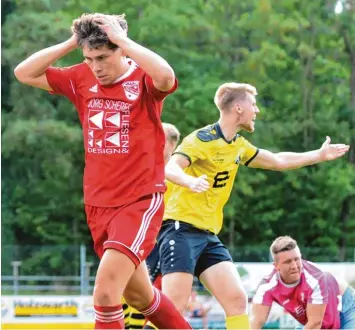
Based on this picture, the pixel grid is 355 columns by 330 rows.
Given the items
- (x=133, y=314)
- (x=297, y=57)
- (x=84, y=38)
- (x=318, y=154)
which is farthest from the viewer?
(x=297, y=57)

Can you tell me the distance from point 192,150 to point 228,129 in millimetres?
357

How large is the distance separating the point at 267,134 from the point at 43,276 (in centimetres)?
1041

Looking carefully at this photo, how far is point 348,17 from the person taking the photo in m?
40.0

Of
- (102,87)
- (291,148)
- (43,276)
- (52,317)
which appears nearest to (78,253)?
(43,276)

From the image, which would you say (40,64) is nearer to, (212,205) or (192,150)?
(192,150)

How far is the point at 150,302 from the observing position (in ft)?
22.2

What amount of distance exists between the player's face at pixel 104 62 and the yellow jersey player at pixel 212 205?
1.53 m

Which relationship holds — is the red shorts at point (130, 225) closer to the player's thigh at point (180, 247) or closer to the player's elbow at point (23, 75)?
the player's elbow at point (23, 75)

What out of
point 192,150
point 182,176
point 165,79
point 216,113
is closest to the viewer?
point 165,79

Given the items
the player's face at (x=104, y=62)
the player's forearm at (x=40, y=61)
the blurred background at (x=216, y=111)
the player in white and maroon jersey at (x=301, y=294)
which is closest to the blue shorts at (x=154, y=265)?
the player in white and maroon jersey at (x=301, y=294)

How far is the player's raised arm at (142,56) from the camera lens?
6430mm

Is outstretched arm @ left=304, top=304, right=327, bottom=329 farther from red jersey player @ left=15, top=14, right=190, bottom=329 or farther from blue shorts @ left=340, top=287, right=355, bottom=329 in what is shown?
red jersey player @ left=15, top=14, right=190, bottom=329

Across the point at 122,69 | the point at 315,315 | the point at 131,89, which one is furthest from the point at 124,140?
the point at 315,315

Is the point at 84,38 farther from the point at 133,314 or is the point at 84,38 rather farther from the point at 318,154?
the point at 133,314
